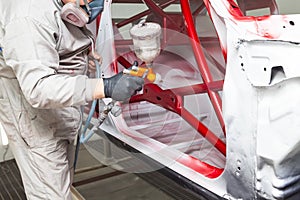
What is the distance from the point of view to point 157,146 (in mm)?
1968

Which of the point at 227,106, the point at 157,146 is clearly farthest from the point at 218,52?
the point at 227,106

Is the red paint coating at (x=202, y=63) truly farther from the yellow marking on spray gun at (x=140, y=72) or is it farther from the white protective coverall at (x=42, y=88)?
the white protective coverall at (x=42, y=88)

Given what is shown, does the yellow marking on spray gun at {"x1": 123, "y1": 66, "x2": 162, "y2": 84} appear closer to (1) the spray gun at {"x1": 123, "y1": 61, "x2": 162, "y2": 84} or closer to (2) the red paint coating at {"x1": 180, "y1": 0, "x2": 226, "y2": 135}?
(1) the spray gun at {"x1": 123, "y1": 61, "x2": 162, "y2": 84}

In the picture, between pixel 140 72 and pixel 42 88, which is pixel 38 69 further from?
pixel 140 72

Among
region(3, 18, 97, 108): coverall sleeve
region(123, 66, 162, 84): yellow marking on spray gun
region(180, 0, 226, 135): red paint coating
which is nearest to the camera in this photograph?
region(3, 18, 97, 108): coverall sleeve

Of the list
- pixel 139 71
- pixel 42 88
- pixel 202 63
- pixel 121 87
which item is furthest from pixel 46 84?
pixel 202 63

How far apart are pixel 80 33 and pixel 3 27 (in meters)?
0.33

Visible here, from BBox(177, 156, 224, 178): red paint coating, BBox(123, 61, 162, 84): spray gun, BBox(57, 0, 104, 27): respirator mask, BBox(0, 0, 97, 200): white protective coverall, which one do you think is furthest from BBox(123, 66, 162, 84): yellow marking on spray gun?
BBox(177, 156, 224, 178): red paint coating

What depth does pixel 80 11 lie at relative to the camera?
4.34ft

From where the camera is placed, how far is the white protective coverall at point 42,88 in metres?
1.20

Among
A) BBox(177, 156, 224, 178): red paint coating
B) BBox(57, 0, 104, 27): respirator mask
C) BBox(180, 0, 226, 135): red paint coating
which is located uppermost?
BBox(57, 0, 104, 27): respirator mask

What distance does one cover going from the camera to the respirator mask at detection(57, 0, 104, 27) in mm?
1285

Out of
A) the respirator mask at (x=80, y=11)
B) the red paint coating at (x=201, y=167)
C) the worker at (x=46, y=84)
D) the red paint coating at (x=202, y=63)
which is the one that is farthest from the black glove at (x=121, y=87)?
the red paint coating at (x=201, y=167)

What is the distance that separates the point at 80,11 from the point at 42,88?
0.34 metres
